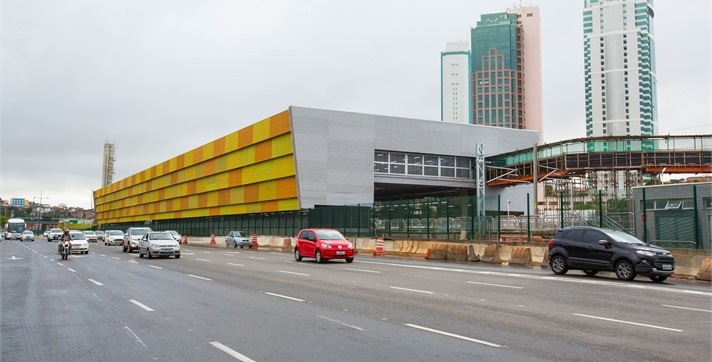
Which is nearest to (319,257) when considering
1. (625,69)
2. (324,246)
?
(324,246)

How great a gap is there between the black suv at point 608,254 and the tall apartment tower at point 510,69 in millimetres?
172897

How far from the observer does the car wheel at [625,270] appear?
18219mm

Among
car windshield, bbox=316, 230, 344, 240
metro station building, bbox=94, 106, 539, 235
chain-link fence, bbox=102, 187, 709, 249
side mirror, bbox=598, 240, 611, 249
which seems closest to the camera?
side mirror, bbox=598, 240, 611, 249

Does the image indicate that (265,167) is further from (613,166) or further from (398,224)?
(613,166)

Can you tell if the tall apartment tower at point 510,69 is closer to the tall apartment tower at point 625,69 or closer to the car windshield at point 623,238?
the tall apartment tower at point 625,69

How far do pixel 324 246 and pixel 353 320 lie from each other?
57.0ft

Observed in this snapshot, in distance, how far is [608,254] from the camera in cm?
1884

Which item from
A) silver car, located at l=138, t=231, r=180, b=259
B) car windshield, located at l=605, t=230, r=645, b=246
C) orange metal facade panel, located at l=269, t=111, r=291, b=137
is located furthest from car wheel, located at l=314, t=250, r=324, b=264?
orange metal facade panel, located at l=269, t=111, r=291, b=137

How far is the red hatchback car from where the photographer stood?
2730cm

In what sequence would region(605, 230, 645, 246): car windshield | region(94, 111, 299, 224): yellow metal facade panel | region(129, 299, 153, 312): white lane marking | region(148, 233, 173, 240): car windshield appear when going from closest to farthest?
1. region(129, 299, 153, 312): white lane marking
2. region(605, 230, 645, 246): car windshield
3. region(148, 233, 173, 240): car windshield
4. region(94, 111, 299, 224): yellow metal facade panel

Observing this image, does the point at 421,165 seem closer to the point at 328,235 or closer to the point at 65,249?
the point at 328,235

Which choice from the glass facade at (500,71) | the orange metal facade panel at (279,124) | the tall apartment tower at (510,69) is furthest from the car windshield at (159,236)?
the tall apartment tower at (510,69)

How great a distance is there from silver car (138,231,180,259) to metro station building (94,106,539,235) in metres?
23.4

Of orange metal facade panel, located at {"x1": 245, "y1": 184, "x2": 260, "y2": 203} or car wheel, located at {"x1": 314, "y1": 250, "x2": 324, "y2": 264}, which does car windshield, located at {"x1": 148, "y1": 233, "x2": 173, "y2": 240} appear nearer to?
car wheel, located at {"x1": 314, "y1": 250, "x2": 324, "y2": 264}
